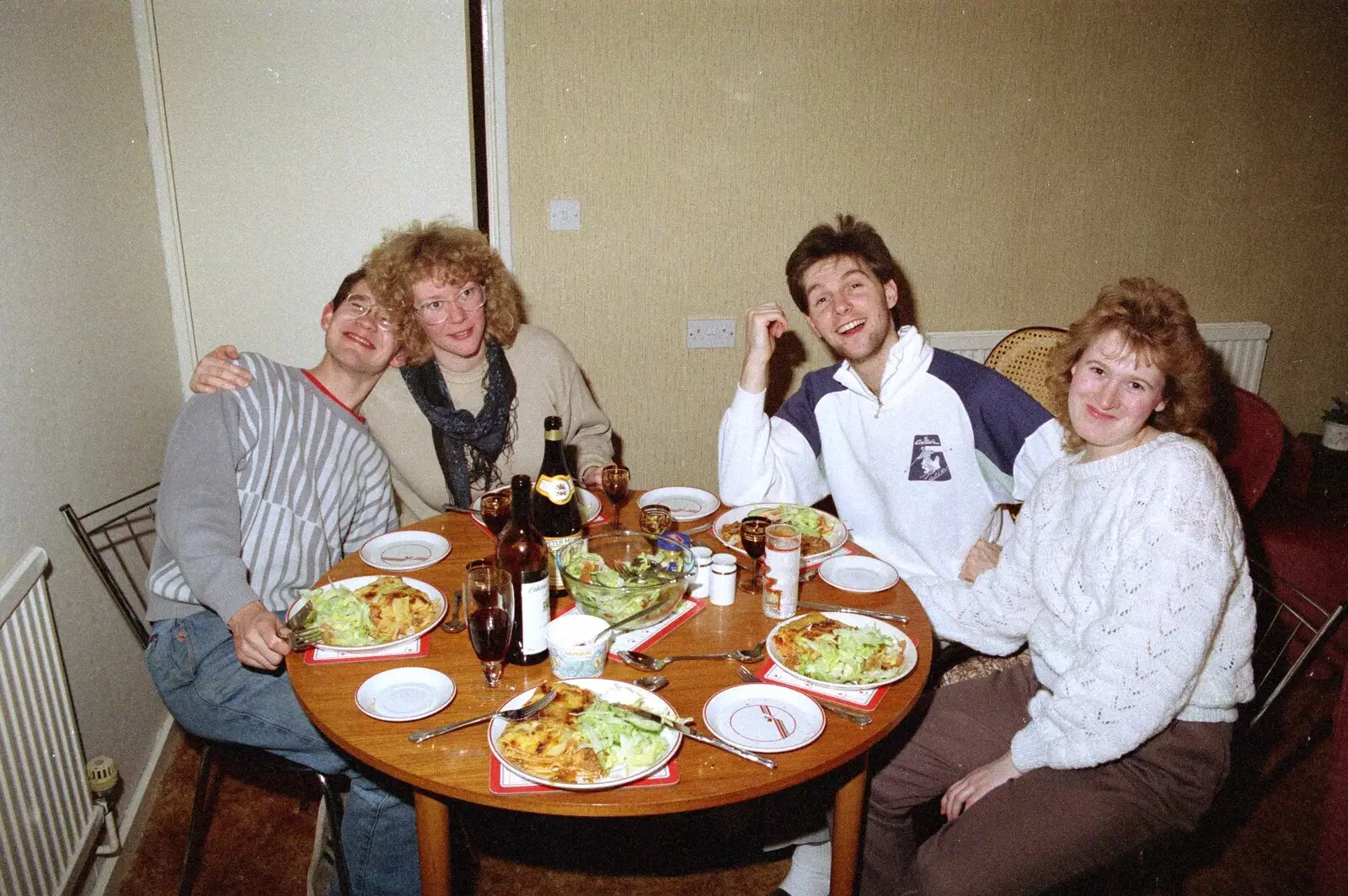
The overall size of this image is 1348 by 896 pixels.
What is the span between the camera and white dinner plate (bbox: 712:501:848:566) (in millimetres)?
1951

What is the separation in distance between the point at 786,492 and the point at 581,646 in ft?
3.46

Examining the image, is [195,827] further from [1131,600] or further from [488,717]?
[1131,600]

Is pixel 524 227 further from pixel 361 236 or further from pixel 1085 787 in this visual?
pixel 1085 787

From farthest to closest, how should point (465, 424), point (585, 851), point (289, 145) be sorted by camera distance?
point (289, 145), point (465, 424), point (585, 851)

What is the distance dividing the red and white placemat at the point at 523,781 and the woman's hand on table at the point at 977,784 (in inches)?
27.9

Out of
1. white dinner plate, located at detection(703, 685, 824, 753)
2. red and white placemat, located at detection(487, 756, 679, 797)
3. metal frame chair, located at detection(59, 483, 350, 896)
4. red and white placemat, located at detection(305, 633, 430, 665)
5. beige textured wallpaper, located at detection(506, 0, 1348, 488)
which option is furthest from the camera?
beige textured wallpaper, located at detection(506, 0, 1348, 488)

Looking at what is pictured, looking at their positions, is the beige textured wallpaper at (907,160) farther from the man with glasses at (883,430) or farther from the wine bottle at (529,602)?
the wine bottle at (529,602)

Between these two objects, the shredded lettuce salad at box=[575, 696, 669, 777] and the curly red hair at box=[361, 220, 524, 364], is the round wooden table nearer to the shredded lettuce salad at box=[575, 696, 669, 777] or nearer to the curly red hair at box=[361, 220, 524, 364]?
the shredded lettuce salad at box=[575, 696, 669, 777]

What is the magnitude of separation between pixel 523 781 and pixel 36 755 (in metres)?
1.20

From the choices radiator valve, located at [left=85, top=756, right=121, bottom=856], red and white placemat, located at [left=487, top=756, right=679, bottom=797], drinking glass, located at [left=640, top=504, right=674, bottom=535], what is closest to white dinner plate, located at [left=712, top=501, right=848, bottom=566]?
drinking glass, located at [left=640, top=504, right=674, bottom=535]

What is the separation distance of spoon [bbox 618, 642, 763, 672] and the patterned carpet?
→ 3.04 ft

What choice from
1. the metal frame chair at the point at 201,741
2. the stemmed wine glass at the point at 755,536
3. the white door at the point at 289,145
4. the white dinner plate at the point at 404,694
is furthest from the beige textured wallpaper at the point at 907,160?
the white dinner plate at the point at 404,694

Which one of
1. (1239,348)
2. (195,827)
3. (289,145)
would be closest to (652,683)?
(195,827)

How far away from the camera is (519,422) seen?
2.58 metres
